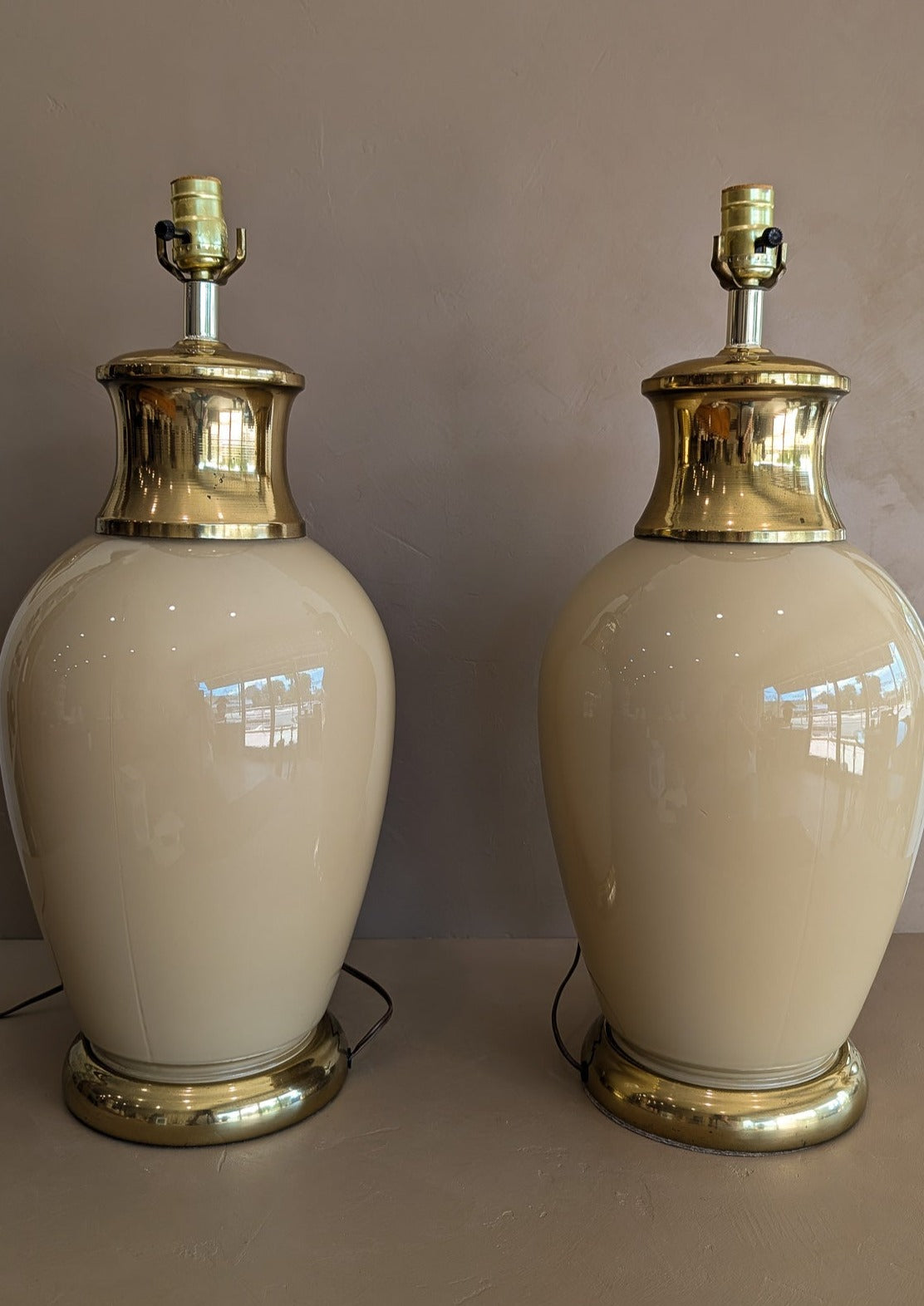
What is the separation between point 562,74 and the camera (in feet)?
3.08

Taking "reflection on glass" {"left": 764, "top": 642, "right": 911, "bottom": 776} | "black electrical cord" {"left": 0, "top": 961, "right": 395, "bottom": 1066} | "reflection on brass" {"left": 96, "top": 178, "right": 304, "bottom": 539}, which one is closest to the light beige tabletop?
"black electrical cord" {"left": 0, "top": 961, "right": 395, "bottom": 1066}

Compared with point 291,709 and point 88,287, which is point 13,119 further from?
point 291,709

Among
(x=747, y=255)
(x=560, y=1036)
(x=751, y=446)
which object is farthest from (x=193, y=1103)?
(x=747, y=255)

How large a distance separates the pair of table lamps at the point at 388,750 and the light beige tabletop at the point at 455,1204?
31mm

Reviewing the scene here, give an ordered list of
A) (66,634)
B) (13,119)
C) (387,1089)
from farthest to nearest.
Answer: (13,119) < (387,1089) < (66,634)

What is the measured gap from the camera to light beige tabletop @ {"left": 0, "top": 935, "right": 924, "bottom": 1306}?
0.61 m

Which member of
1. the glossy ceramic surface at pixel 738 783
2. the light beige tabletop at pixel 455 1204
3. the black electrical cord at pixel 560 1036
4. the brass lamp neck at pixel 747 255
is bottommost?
the light beige tabletop at pixel 455 1204

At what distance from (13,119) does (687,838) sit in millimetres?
779

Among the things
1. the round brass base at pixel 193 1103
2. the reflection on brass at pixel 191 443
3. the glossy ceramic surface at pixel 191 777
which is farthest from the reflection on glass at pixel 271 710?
the round brass base at pixel 193 1103

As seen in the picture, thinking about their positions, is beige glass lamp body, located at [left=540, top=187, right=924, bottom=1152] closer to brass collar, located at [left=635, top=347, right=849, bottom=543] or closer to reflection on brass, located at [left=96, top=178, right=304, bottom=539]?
brass collar, located at [left=635, top=347, right=849, bottom=543]

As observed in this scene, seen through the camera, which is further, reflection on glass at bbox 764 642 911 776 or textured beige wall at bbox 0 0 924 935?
textured beige wall at bbox 0 0 924 935

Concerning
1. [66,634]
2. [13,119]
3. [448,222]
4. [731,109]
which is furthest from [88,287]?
[731,109]

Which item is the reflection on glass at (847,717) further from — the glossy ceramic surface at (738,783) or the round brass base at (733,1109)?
the round brass base at (733,1109)

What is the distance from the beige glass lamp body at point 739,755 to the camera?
2.18 feet
